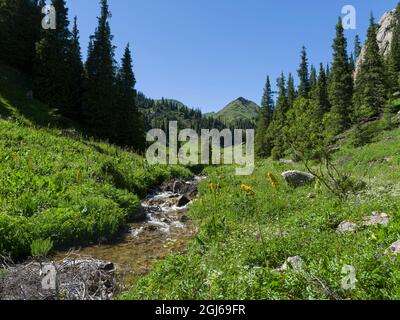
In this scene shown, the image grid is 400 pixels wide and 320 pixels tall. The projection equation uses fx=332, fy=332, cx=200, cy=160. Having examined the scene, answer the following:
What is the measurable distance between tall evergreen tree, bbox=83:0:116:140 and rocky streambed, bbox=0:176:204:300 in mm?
21366

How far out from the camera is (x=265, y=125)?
73688 millimetres

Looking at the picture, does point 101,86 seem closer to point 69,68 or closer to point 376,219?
point 69,68

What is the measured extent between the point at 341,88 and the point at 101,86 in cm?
3326

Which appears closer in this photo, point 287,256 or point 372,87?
point 287,256

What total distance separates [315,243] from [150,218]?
8093mm

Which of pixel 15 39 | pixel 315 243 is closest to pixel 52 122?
pixel 15 39

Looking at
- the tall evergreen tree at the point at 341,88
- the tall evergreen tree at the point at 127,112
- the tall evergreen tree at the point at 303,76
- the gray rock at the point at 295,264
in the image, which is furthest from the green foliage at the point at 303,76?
the gray rock at the point at 295,264

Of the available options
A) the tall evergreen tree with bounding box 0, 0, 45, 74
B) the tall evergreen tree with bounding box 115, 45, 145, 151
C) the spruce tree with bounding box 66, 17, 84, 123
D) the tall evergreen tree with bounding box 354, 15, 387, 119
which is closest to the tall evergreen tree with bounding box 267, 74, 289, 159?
the tall evergreen tree with bounding box 354, 15, 387, 119

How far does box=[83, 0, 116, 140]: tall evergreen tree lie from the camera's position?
3597cm

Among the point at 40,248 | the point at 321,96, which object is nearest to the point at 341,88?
the point at 321,96

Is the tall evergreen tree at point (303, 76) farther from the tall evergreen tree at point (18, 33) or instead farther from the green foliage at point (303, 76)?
the tall evergreen tree at point (18, 33)

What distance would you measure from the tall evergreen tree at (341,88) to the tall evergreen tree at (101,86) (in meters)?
31.1

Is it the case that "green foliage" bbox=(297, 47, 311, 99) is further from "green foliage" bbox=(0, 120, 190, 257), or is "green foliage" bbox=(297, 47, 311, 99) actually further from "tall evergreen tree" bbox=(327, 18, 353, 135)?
"green foliage" bbox=(0, 120, 190, 257)
